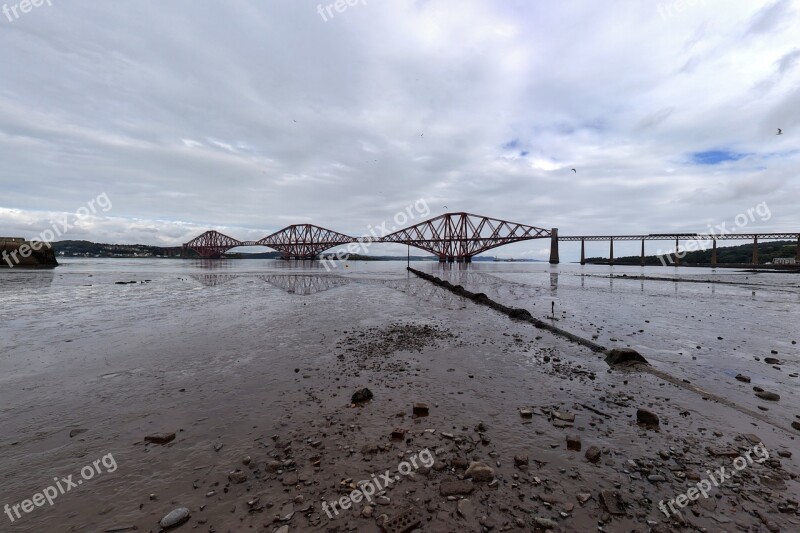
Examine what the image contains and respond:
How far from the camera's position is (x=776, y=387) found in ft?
26.1

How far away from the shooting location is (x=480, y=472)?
447 centimetres

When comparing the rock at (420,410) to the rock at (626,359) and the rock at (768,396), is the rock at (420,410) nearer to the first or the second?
the rock at (626,359)

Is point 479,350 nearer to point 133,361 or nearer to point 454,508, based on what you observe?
point 454,508

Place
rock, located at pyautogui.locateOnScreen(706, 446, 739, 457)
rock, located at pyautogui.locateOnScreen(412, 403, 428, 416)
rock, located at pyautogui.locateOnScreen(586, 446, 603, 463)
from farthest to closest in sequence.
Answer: rock, located at pyautogui.locateOnScreen(412, 403, 428, 416)
rock, located at pyautogui.locateOnScreen(706, 446, 739, 457)
rock, located at pyautogui.locateOnScreen(586, 446, 603, 463)

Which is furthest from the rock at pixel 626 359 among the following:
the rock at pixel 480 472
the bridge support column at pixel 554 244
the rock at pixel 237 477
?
the bridge support column at pixel 554 244

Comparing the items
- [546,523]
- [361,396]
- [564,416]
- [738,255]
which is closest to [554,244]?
[738,255]

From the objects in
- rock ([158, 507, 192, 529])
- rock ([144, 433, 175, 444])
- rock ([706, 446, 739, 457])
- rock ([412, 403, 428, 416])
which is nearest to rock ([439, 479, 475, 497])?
rock ([412, 403, 428, 416])

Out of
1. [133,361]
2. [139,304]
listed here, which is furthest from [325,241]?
[133,361]

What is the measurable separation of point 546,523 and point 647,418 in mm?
3815

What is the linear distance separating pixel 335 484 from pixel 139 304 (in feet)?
73.5

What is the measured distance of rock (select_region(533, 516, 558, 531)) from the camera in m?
3.59

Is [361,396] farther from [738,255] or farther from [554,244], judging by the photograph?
[738,255]

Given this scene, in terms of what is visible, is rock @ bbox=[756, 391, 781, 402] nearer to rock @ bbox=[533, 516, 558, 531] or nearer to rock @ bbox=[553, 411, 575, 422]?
rock @ bbox=[553, 411, 575, 422]

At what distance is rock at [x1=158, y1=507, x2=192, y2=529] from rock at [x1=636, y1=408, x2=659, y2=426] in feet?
24.4
